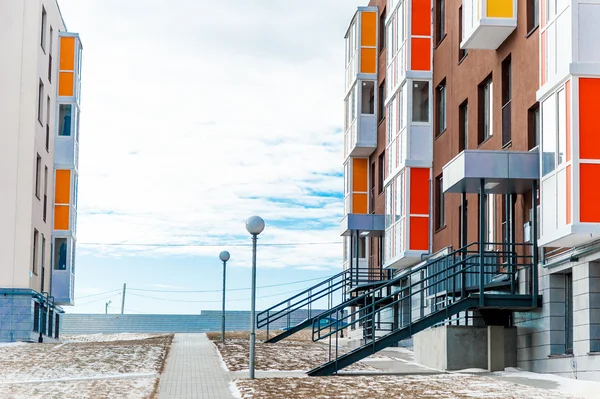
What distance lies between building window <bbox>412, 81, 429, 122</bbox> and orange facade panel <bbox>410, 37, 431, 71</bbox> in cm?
49

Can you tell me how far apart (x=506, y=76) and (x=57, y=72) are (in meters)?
27.4

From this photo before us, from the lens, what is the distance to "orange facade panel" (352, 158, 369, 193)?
40.6 meters

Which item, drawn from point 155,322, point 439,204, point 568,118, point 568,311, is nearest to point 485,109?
point 439,204

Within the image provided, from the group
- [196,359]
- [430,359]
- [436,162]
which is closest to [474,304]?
[430,359]

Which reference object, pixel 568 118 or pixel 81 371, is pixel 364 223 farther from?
pixel 568 118

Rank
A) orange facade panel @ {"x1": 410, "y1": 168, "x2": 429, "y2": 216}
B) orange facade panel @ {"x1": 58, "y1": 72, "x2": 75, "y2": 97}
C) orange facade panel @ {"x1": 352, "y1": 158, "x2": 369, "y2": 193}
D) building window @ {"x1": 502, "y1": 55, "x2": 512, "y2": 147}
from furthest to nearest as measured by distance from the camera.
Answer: orange facade panel @ {"x1": 58, "y1": 72, "x2": 75, "y2": 97}, orange facade panel @ {"x1": 352, "y1": 158, "x2": 369, "y2": 193}, orange facade panel @ {"x1": 410, "y1": 168, "x2": 429, "y2": 216}, building window @ {"x1": 502, "y1": 55, "x2": 512, "y2": 147}

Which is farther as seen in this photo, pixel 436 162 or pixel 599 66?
pixel 436 162

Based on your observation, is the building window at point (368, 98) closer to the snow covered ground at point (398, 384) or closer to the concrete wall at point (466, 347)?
the snow covered ground at point (398, 384)

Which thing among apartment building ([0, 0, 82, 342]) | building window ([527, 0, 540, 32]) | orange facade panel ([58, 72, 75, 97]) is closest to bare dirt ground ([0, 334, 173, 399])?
apartment building ([0, 0, 82, 342])

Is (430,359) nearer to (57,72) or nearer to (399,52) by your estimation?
(399,52)

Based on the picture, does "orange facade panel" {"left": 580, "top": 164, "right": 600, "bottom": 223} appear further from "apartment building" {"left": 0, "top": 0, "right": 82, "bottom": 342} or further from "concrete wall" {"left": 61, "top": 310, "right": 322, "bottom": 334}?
"concrete wall" {"left": 61, "top": 310, "right": 322, "bottom": 334}

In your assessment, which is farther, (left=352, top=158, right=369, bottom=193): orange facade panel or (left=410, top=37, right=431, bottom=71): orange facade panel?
(left=352, top=158, right=369, bottom=193): orange facade panel

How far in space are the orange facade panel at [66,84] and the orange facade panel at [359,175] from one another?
1438 cm

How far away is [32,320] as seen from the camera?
1502 inches
